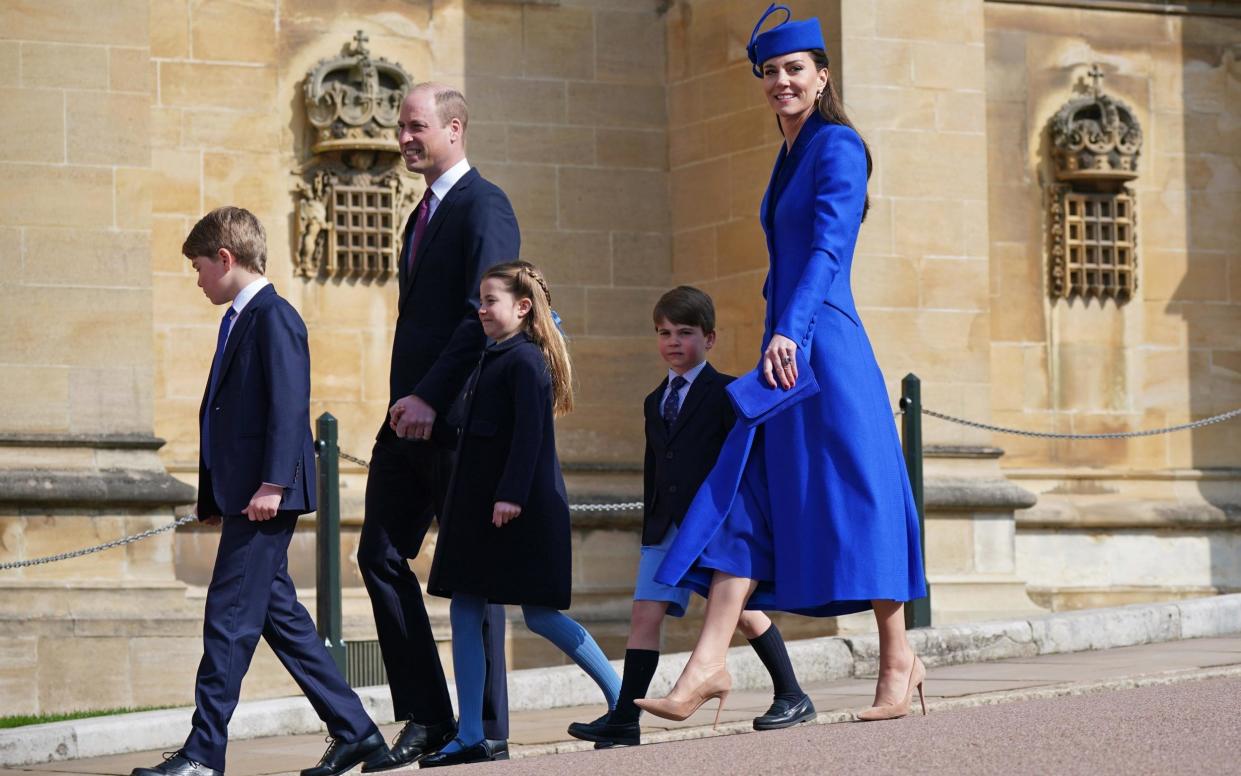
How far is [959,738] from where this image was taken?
5.60m

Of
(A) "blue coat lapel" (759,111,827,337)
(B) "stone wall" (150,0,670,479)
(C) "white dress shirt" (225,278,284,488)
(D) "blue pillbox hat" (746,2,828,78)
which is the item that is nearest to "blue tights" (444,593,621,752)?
(C) "white dress shirt" (225,278,284,488)

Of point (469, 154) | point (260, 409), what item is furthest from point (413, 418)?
point (469, 154)

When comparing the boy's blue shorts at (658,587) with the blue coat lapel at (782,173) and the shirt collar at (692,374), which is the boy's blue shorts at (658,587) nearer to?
the shirt collar at (692,374)

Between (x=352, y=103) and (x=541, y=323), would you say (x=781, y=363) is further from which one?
(x=352, y=103)

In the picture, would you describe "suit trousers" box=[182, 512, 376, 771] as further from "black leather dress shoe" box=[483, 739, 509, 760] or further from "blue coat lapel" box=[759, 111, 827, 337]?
"blue coat lapel" box=[759, 111, 827, 337]

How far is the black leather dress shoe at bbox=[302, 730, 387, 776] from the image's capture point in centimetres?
623

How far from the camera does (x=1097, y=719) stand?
19.5ft

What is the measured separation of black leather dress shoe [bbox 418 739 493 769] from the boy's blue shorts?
59 cm

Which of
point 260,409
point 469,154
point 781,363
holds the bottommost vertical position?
point 260,409

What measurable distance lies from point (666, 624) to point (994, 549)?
1.85m

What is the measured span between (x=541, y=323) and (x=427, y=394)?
1.29 ft

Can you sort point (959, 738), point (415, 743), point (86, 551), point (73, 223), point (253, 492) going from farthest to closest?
point (73, 223) < point (86, 551) < point (415, 743) < point (253, 492) < point (959, 738)

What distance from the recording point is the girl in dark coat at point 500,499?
634 cm

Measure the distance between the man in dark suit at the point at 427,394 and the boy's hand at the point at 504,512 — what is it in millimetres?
297
